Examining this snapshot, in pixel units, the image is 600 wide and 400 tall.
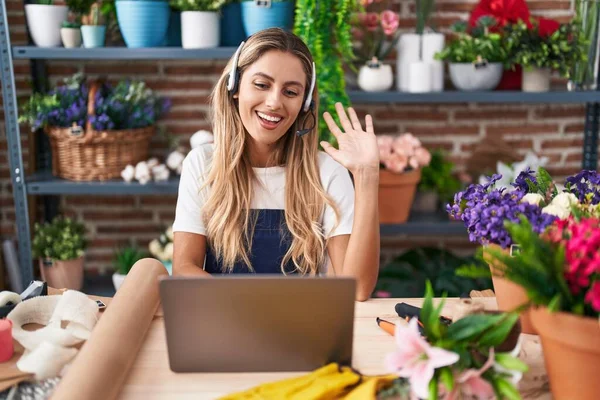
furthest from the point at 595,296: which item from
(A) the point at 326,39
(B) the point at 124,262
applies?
(B) the point at 124,262

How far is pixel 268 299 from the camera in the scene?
1137 millimetres

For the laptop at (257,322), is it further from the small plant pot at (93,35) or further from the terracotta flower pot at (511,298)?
the small plant pot at (93,35)

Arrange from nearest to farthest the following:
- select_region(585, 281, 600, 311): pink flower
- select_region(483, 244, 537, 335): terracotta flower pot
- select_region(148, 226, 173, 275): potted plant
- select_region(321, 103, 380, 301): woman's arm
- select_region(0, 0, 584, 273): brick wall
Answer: select_region(585, 281, 600, 311): pink flower → select_region(483, 244, 537, 335): terracotta flower pot → select_region(321, 103, 380, 301): woman's arm → select_region(148, 226, 173, 275): potted plant → select_region(0, 0, 584, 273): brick wall

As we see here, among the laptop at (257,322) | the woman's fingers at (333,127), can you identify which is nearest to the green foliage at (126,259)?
the woman's fingers at (333,127)

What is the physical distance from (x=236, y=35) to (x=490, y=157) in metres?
1.24

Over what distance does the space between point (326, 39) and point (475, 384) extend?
1.95m

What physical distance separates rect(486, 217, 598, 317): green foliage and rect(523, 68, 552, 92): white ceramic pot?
203cm

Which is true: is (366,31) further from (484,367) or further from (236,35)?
(484,367)

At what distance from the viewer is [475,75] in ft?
9.55

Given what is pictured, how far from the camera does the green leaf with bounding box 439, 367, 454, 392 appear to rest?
1.00m

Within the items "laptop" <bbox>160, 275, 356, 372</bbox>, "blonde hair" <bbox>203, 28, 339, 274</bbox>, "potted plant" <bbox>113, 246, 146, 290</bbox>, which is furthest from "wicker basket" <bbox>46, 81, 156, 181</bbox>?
"laptop" <bbox>160, 275, 356, 372</bbox>

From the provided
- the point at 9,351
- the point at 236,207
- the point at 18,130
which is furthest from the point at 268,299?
the point at 18,130

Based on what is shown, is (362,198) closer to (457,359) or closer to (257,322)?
(257,322)

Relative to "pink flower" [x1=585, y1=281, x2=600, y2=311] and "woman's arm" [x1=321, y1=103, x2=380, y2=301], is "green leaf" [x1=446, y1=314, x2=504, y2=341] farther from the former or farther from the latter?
"woman's arm" [x1=321, y1=103, x2=380, y2=301]
